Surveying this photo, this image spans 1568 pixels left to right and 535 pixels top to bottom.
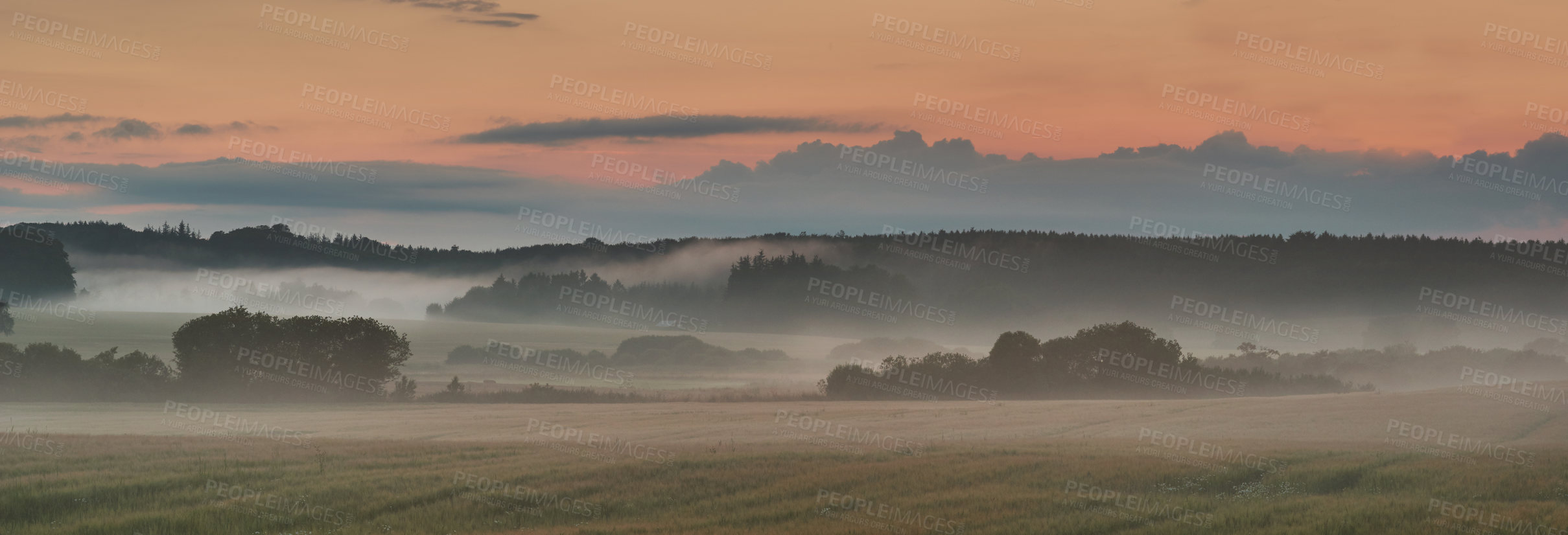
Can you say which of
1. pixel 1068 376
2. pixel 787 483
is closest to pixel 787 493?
pixel 787 483

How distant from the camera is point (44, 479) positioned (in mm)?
26891

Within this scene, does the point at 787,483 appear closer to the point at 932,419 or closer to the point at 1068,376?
the point at 932,419

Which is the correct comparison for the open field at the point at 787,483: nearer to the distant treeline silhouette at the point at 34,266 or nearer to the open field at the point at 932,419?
the open field at the point at 932,419

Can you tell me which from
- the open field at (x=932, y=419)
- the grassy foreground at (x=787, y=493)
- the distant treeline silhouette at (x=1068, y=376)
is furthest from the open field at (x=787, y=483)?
the distant treeline silhouette at (x=1068, y=376)

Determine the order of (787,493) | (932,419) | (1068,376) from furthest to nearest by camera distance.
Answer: (1068,376) → (932,419) → (787,493)

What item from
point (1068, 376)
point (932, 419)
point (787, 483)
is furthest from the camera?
point (1068, 376)

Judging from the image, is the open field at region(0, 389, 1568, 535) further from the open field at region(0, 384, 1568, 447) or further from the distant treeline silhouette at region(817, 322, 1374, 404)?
the distant treeline silhouette at region(817, 322, 1374, 404)

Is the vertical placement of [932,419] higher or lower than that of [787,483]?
higher

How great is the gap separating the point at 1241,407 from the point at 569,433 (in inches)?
1483

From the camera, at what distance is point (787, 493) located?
24.9 m

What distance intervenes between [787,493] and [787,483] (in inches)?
39.4

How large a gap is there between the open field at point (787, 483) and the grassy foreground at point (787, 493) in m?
0.08

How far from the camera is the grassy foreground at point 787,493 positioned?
2127 centimetres

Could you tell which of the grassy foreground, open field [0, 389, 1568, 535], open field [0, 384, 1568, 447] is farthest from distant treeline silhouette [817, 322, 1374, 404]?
the grassy foreground
